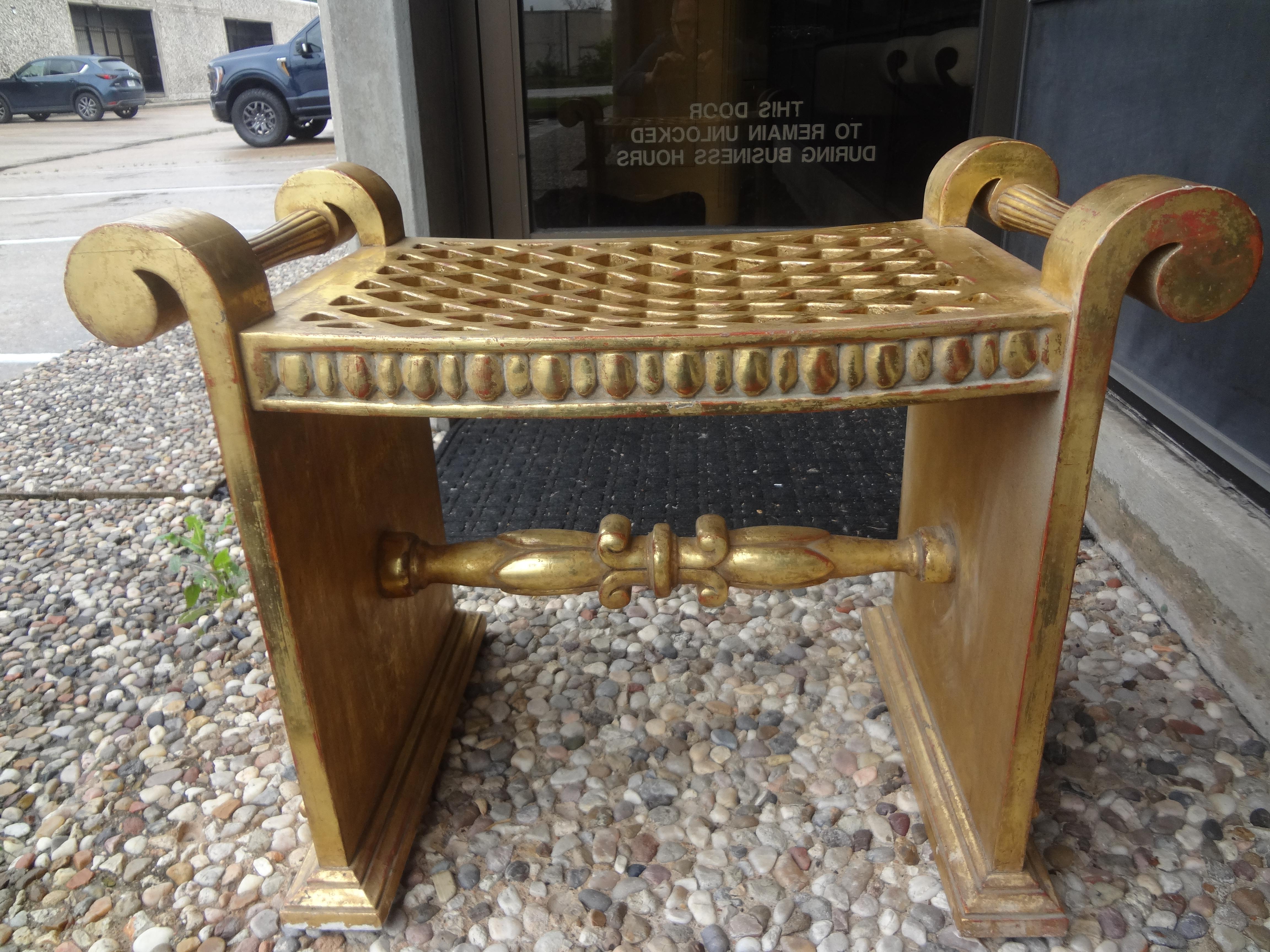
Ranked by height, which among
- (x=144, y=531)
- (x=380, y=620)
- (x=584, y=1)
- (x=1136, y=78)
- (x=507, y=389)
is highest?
(x=584, y=1)

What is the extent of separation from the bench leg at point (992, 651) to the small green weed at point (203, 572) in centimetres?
137

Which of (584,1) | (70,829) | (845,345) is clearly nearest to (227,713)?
(70,829)

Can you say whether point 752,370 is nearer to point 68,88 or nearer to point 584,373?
point 584,373

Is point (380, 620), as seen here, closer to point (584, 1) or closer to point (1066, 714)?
point (1066, 714)

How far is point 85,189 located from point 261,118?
3507mm

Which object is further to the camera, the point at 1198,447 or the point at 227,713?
the point at 1198,447

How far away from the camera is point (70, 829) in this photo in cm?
138

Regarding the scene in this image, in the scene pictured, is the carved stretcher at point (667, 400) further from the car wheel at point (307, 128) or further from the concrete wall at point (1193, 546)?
the car wheel at point (307, 128)

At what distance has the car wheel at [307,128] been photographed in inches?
424

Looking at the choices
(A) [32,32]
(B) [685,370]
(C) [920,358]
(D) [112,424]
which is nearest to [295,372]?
(B) [685,370]

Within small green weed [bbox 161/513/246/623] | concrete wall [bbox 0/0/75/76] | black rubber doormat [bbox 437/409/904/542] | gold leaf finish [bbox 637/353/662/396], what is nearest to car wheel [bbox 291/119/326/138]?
concrete wall [bbox 0/0/75/76]

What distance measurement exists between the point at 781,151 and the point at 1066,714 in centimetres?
205

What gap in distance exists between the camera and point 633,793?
141cm

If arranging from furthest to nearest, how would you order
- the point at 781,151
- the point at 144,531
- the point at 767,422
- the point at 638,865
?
1. the point at 781,151
2. the point at 767,422
3. the point at 144,531
4. the point at 638,865
